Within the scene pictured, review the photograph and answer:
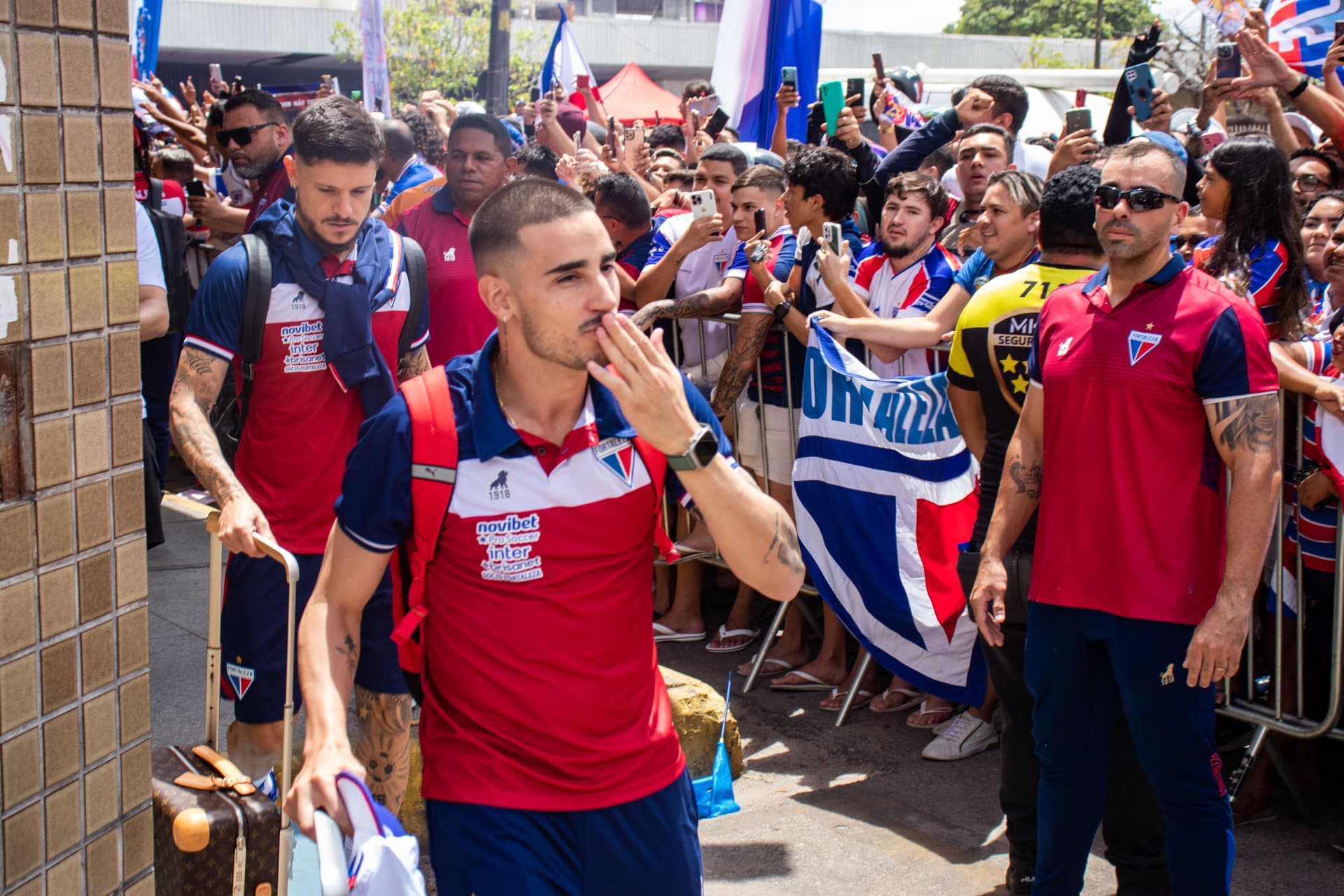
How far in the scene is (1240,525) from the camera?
138 inches

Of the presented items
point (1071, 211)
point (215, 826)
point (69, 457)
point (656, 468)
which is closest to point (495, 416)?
point (656, 468)

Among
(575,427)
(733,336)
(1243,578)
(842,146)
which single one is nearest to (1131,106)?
(842,146)

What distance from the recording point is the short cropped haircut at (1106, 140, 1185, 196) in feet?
12.4

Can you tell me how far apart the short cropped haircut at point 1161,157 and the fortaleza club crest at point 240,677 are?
3014 mm

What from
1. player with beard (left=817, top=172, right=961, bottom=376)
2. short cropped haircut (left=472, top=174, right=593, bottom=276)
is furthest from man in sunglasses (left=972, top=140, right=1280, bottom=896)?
→ player with beard (left=817, top=172, right=961, bottom=376)

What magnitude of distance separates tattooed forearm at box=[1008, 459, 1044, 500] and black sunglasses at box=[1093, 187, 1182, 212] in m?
0.80

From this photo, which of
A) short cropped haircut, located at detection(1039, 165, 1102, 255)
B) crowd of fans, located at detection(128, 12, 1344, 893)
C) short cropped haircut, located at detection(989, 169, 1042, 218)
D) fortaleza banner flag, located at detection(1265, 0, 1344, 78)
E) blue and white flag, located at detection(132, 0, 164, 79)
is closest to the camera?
short cropped haircut, located at detection(1039, 165, 1102, 255)

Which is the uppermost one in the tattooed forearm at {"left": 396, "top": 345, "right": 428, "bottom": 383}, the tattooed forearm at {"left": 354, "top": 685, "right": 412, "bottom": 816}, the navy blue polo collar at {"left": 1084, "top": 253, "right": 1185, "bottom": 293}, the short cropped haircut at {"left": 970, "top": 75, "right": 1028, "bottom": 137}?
the short cropped haircut at {"left": 970, "top": 75, "right": 1028, "bottom": 137}

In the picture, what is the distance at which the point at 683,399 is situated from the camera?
7.97 ft

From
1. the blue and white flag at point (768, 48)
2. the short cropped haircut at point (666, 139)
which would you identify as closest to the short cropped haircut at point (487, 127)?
the blue and white flag at point (768, 48)

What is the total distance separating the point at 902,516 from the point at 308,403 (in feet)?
7.96

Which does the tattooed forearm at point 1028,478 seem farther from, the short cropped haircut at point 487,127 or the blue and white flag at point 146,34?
the blue and white flag at point 146,34

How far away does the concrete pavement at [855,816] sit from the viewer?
443 centimetres

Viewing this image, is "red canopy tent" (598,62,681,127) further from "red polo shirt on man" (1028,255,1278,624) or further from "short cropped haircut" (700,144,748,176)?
"red polo shirt on man" (1028,255,1278,624)
